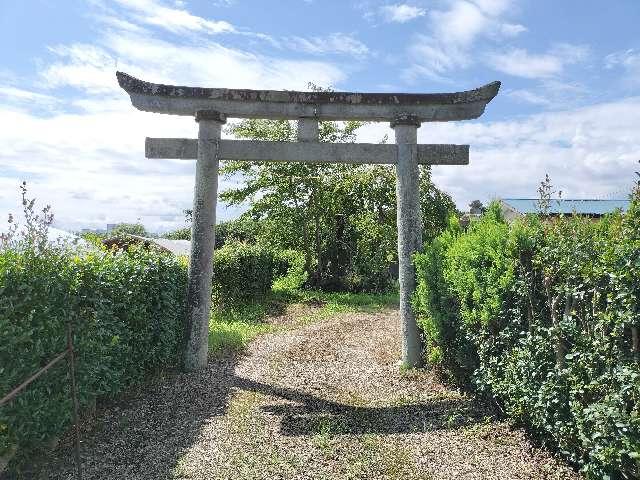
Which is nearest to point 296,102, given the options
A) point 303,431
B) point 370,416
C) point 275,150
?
point 275,150

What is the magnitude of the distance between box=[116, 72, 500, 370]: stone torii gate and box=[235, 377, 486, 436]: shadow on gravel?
5.59 feet

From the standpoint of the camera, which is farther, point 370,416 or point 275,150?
point 275,150

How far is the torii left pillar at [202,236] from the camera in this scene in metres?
7.66

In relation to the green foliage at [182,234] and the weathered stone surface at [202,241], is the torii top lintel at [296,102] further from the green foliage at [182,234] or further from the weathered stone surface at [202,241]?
the green foliage at [182,234]

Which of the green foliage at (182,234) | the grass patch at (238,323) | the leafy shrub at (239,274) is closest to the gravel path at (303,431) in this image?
the grass patch at (238,323)

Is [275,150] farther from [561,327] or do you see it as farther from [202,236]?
[561,327]

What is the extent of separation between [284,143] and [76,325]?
3.87 meters

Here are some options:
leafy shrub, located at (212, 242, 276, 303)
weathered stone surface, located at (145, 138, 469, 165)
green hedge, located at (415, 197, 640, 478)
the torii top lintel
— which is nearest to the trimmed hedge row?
weathered stone surface, located at (145, 138, 469, 165)

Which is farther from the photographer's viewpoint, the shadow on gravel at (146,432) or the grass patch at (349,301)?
the grass patch at (349,301)

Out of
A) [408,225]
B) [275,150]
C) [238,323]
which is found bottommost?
[238,323]

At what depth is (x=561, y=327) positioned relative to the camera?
420 cm

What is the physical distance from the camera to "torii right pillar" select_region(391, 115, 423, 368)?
25.5 feet

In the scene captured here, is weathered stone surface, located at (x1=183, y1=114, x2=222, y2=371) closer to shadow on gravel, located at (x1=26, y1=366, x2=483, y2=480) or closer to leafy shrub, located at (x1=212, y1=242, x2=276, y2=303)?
shadow on gravel, located at (x1=26, y1=366, x2=483, y2=480)

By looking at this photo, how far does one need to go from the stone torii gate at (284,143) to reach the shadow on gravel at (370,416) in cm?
170
